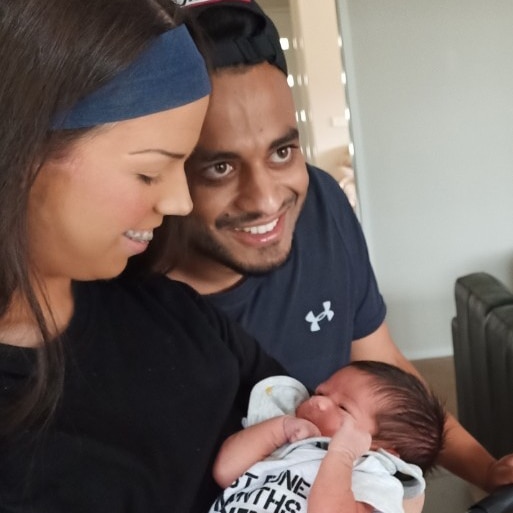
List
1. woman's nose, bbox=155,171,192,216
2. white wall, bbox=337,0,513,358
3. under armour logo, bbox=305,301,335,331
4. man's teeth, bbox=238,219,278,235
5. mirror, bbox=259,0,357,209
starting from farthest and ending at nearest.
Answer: white wall, bbox=337,0,513,358 → mirror, bbox=259,0,357,209 → under armour logo, bbox=305,301,335,331 → man's teeth, bbox=238,219,278,235 → woman's nose, bbox=155,171,192,216

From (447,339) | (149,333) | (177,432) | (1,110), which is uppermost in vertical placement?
(1,110)

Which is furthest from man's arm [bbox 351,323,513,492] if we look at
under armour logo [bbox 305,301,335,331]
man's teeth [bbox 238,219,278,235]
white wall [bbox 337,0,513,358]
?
white wall [bbox 337,0,513,358]

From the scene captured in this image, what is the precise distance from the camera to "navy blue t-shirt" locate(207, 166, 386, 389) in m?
1.29

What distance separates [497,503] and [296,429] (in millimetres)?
298

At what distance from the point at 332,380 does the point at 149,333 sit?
15.9 inches

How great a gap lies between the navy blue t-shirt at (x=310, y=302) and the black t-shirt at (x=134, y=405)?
0.22 meters

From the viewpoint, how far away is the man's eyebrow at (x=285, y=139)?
114cm

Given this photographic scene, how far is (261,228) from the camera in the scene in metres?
1.20

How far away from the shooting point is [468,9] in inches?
124

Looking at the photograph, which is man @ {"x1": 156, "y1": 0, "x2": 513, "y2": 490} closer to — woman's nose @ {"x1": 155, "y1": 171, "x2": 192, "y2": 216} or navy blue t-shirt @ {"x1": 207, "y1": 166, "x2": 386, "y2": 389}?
navy blue t-shirt @ {"x1": 207, "y1": 166, "x2": 386, "y2": 389}

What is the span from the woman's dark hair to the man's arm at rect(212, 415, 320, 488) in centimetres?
32

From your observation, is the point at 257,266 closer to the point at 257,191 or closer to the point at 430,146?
the point at 257,191

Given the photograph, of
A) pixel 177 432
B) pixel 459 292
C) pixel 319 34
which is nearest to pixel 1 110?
pixel 177 432

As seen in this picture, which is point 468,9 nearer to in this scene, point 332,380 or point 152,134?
point 332,380
